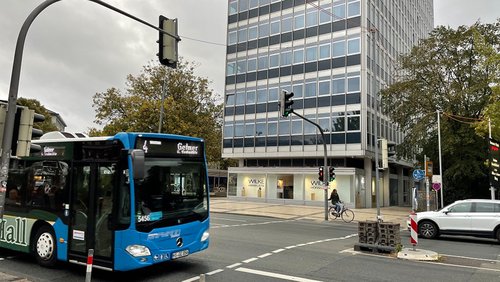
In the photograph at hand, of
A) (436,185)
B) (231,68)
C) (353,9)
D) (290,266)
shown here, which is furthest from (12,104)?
(231,68)

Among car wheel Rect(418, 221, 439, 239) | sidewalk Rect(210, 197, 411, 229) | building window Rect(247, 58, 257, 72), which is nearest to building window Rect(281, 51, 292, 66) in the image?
building window Rect(247, 58, 257, 72)

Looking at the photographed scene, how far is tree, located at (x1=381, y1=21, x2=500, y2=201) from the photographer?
3065cm

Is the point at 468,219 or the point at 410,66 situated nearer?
the point at 468,219

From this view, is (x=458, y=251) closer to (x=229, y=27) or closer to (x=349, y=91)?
(x=349, y=91)

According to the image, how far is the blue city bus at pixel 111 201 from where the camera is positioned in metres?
7.16

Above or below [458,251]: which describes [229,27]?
above

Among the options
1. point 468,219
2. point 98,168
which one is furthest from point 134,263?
point 468,219

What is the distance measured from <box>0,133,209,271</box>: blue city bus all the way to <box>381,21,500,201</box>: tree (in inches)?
1077

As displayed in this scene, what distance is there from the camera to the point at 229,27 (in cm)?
4362

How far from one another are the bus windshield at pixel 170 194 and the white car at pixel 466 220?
35.3ft

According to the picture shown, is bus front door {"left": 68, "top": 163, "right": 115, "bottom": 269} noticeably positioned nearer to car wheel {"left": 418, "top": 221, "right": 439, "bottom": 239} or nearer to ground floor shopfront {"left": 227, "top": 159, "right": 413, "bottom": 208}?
car wheel {"left": 418, "top": 221, "right": 439, "bottom": 239}

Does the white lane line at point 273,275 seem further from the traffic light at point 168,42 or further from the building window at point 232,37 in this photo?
the building window at point 232,37

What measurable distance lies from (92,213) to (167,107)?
28.3m

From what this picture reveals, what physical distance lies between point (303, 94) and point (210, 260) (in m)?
29.4
